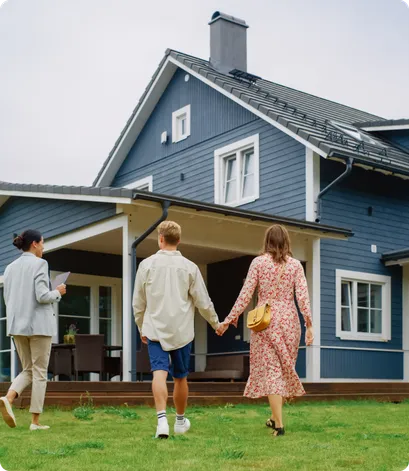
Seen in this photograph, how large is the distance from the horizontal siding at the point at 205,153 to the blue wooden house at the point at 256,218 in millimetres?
26

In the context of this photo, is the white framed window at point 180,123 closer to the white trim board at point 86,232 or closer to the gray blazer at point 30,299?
the white trim board at point 86,232

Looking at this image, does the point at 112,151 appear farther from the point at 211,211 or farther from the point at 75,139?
the point at 75,139

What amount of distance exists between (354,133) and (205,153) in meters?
2.52

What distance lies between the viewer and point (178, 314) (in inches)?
216

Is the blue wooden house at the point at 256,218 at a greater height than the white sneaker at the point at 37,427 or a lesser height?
greater

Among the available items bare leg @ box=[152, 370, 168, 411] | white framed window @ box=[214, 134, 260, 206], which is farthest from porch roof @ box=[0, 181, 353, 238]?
bare leg @ box=[152, 370, 168, 411]

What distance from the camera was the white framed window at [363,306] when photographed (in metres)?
13.2

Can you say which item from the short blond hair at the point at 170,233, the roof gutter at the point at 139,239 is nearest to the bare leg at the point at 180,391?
the short blond hair at the point at 170,233

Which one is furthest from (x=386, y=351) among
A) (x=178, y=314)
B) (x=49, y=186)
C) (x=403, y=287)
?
(x=178, y=314)

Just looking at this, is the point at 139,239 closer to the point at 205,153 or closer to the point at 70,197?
the point at 70,197

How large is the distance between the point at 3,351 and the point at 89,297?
→ 65.6 inches

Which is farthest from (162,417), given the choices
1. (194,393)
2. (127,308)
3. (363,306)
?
(363,306)

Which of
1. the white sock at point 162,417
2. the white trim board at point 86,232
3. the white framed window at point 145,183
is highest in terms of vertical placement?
the white framed window at point 145,183

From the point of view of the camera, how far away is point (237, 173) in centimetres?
1443
